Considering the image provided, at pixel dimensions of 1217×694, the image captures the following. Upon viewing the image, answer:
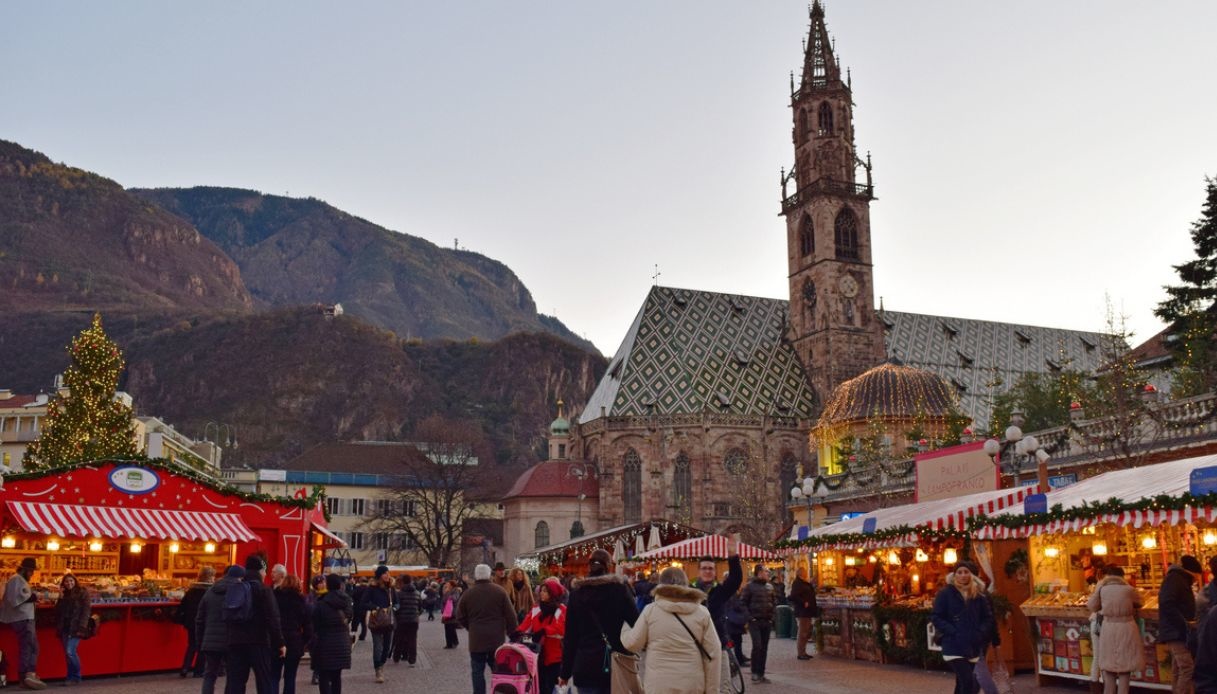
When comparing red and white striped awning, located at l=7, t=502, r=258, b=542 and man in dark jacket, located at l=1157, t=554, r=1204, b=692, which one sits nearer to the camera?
man in dark jacket, located at l=1157, t=554, r=1204, b=692

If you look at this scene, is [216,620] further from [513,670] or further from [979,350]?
[979,350]

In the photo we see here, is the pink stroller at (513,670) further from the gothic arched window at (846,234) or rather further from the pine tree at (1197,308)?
the gothic arched window at (846,234)

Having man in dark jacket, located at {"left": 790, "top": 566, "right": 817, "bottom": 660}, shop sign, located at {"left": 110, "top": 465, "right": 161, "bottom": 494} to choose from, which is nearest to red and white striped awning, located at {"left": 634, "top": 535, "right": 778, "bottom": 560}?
man in dark jacket, located at {"left": 790, "top": 566, "right": 817, "bottom": 660}

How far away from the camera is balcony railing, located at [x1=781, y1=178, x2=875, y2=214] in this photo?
6350cm

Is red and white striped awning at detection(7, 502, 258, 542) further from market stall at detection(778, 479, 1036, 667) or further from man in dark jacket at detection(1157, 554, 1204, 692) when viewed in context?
man in dark jacket at detection(1157, 554, 1204, 692)

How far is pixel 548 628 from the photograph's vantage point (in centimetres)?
1029

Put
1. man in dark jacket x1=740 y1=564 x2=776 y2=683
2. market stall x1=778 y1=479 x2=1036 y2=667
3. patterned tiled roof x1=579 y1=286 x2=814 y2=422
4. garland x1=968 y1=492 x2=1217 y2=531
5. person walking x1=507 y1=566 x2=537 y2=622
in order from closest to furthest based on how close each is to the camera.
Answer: garland x1=968 y1=492 x2=1217 y2=531 < person walking x1=507 y1=566 x2=537 y2=622 < man in dark jacket x1=740 y1=564 x2=776 y2=683 < market stall x1=778 y1=479 x2=1036 y2=667 < patterned tiled roof x1=579 y1=286 x2=814 y2=422

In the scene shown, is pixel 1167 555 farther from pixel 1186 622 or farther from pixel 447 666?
pixel 447 666

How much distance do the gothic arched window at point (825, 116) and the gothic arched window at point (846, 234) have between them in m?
5.23

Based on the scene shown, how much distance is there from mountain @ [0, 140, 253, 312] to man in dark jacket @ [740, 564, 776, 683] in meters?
155

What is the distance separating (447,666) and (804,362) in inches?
1927

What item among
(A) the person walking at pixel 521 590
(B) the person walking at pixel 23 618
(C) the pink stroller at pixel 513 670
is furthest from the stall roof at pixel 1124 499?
(B) the person walking at pixel 23 618

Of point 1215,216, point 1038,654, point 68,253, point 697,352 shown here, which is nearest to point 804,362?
point 697,352

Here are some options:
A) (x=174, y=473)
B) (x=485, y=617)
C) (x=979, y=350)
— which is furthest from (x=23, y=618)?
(x=979, y=350)
